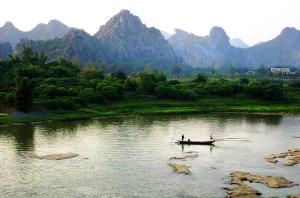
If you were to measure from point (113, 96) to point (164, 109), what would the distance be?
612 inches

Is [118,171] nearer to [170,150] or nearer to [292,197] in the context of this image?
[170,150]

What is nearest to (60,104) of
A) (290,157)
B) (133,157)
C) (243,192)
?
(133,157)

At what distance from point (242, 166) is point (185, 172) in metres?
8.48

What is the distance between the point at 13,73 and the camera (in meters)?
134

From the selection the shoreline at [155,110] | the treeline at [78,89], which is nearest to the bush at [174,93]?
the treeline at [78,89]

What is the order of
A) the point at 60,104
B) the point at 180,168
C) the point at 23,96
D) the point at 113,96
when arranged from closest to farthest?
the point at 180,168 < the point at 23,96 < the point at 60,104 < the point at 113,96

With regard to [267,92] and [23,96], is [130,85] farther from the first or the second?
[23,96]

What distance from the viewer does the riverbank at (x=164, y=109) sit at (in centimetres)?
9888

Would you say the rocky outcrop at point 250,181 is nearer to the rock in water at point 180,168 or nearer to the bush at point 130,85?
the rock in water at point 180,168

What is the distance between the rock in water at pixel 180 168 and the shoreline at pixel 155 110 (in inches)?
1936

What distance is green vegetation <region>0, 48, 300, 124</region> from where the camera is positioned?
334 feet

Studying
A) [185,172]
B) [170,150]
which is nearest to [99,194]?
[185,172]

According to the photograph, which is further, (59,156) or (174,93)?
(174,93)

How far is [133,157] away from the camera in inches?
2356
